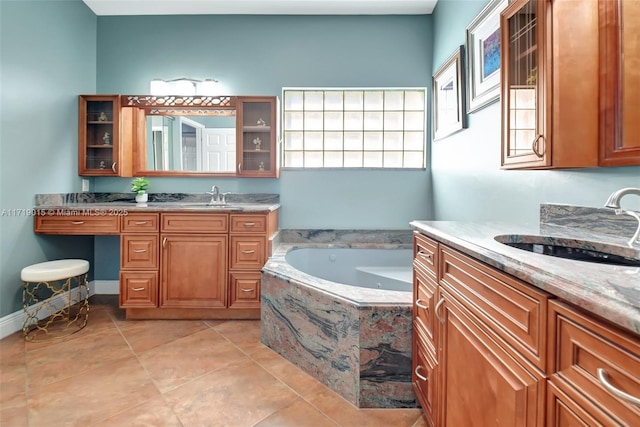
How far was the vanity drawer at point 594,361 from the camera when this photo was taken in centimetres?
48

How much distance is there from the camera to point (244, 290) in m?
2.61

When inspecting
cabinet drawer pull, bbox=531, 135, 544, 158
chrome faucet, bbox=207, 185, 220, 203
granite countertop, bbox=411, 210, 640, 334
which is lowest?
granite countertop, bbox=411, 210, 640, 334

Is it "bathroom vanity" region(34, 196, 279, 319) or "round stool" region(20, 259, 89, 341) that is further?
"bathroom vanity" region(34, 196, 279, 319)

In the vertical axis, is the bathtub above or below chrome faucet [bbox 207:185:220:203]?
below

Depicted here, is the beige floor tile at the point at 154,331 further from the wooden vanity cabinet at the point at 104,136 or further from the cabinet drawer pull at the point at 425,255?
the cabinet drawer pull at the point at 425,255

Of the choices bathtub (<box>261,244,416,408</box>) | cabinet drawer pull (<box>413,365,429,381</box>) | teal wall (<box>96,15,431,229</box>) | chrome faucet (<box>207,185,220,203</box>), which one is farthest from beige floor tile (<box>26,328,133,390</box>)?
cabinet drawer pull (<box>413,365,429,381</box>)

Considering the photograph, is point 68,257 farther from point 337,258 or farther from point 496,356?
point 496,356

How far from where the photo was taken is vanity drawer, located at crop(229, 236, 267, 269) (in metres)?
2.60

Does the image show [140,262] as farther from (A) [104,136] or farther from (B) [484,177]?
(B) [484,177]

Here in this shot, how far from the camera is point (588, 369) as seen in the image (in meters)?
0.56

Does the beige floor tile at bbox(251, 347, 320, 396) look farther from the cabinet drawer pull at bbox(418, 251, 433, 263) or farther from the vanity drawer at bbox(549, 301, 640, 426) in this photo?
the vanity drawer at bbox(549, 301, 640, 426)

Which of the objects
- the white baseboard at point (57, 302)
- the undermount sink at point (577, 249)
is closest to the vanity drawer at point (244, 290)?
the white baseboard at point (57, 302)

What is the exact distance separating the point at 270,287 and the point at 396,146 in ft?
→ 6.86

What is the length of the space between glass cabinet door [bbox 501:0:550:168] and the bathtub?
2.83 feet
